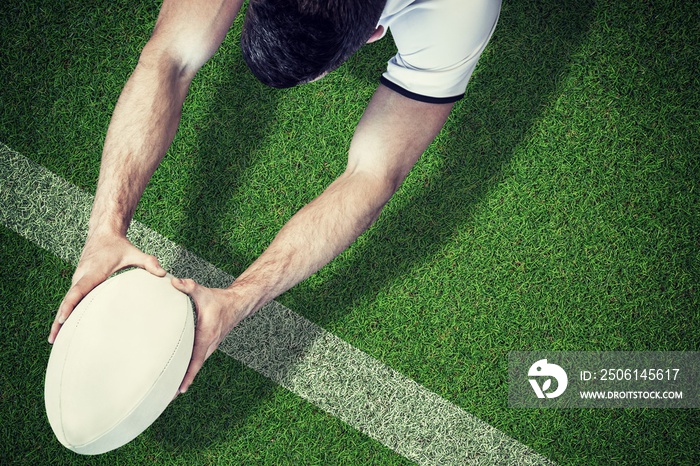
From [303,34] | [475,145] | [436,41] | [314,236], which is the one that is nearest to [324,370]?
[314,236]

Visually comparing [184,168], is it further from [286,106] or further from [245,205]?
[286,106]

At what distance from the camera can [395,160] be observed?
2129 mm

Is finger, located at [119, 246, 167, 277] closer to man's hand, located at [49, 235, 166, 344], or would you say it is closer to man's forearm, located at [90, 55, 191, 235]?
man's hand, located at [49, 235, 166, 344]

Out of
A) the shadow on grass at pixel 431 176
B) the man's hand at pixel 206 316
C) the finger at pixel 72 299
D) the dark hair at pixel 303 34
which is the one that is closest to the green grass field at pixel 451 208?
the shadow on grass at pixel 431 176

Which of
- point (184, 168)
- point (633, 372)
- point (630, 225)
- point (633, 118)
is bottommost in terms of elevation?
point (184, 168)

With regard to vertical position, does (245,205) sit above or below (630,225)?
below

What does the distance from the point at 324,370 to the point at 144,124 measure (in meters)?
1.50

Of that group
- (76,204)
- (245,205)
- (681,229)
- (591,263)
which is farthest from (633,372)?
→ (76,204)

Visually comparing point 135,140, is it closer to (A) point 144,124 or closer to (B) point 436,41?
(A) point 144,124

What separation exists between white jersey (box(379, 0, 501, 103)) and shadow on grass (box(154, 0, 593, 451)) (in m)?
0.81

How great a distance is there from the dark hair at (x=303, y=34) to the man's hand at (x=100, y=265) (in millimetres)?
738

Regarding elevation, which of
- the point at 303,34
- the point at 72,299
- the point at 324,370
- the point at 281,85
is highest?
the point at 303,34

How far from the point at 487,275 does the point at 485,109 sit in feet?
2.93

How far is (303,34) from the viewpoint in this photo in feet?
4.88
